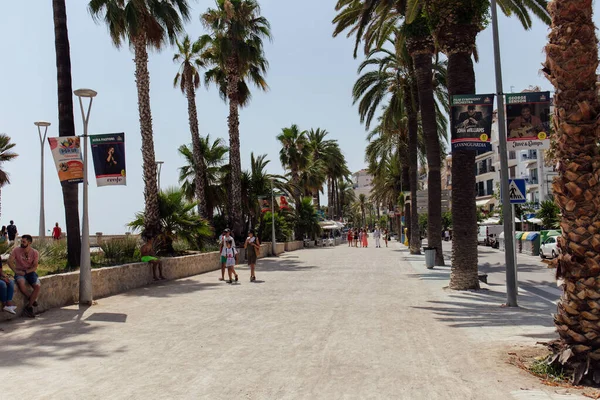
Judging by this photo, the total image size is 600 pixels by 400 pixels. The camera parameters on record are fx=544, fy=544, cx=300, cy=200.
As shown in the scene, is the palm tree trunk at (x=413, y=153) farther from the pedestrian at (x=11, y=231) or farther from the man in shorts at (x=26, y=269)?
the man in shorts at (x=26, y=269)

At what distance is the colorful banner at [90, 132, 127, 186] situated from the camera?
12.5m

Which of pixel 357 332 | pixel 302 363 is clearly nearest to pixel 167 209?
pixel 357 332

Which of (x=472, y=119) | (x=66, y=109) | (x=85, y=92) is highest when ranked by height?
(x=66, y=109)

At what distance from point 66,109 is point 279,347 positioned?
1031cm

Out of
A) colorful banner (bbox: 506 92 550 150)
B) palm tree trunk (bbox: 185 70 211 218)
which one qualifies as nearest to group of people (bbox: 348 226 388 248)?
palm tree trunk (bbox: 185 70 211 218)

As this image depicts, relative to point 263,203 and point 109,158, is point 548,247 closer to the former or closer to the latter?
point 263,203

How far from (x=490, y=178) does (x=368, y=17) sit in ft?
209

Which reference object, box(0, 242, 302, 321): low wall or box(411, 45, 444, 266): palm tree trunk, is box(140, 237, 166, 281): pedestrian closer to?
box(0, 242, 302, 321): low wall

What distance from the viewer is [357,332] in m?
8.65

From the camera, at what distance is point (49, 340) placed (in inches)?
324

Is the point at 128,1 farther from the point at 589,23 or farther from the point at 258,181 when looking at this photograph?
the point at 258,181

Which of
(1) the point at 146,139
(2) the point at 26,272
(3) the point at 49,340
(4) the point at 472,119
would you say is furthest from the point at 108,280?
(4) the point at 472,119

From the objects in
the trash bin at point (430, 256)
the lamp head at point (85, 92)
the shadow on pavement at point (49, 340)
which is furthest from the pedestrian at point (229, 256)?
the trash bin at point (430, 256)

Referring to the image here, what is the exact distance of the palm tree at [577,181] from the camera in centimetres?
597
